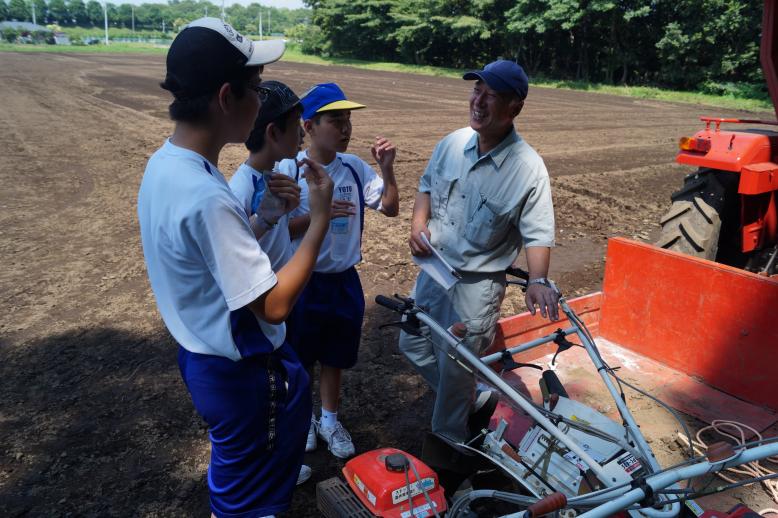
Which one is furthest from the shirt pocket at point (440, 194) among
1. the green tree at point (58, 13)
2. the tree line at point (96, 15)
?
the green tree at point (58, 13)

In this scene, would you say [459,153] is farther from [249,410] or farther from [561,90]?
[561,90]

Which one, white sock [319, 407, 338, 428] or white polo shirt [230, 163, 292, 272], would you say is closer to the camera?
white polo shirt [230, 163, 292, 272]

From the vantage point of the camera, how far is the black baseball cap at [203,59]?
5.57 ft

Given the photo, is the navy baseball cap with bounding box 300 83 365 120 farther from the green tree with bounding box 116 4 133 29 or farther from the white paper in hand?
the green tree with bounding box 116 4 133 29

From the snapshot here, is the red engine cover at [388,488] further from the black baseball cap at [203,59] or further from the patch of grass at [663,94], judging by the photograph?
the patch of grass at [663,94]

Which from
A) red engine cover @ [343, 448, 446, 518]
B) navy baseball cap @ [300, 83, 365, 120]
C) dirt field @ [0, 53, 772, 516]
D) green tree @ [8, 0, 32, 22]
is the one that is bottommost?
dirt field @ [0, 53, 772, 516]

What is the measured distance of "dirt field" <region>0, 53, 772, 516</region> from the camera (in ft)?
10.3

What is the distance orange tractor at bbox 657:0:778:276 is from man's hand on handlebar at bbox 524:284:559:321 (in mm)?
2928

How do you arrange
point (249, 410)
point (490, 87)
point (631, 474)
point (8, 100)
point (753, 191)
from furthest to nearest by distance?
point (8, 100) < point (753, 191) < point (490, 87) < point (631, 474) < point (249, 410)

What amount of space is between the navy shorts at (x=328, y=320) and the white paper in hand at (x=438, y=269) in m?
0.41

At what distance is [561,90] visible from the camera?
1146 inches

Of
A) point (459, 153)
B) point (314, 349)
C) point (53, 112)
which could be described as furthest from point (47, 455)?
point (53, 112)

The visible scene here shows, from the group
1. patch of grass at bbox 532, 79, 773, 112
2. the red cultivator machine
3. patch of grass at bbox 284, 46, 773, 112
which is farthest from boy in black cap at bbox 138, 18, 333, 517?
patch of grass at bbox 284, 46, 773, 112

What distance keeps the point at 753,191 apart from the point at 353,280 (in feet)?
11.0
